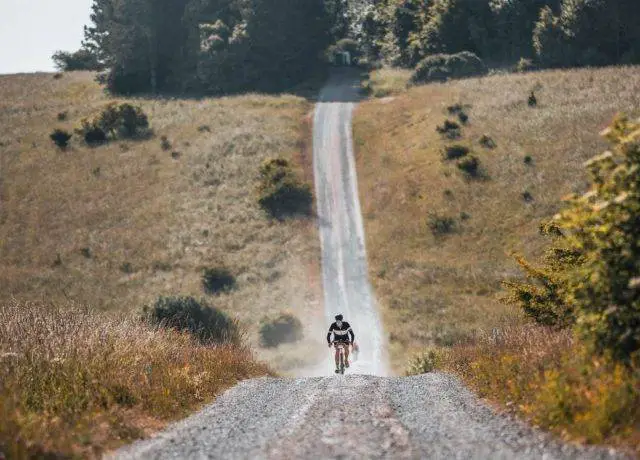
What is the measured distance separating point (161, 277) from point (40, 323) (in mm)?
35846

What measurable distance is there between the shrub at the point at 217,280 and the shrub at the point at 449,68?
4713cm

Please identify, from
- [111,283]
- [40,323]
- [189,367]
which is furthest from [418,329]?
[40,323]

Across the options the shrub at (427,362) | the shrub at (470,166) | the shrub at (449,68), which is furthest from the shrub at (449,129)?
the shrub at (427,362)

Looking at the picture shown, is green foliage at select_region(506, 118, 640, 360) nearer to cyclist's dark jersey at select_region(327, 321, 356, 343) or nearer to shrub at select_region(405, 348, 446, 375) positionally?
shrub at select_region(405, 348, 446, 375)

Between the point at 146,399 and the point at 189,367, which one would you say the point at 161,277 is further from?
the point at 146,399

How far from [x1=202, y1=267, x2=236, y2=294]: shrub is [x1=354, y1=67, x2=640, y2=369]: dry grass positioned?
9.17 m

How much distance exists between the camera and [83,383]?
11273 mm

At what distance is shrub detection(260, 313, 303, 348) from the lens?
3888 cm

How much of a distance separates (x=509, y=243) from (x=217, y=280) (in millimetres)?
18134

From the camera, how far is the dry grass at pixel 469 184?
4125 cm

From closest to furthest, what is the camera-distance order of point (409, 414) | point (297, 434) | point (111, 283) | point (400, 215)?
point (297, 434), point (409, 414), point (111, 283), point (400, 215)

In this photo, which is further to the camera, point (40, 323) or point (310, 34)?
point (310, 34)

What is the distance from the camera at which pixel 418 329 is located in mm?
38219

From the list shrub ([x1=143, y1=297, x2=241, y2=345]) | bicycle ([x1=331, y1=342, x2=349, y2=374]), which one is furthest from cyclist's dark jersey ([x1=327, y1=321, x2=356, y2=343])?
shrub ([x1=143, y1=297, x2=241, y2=345])
